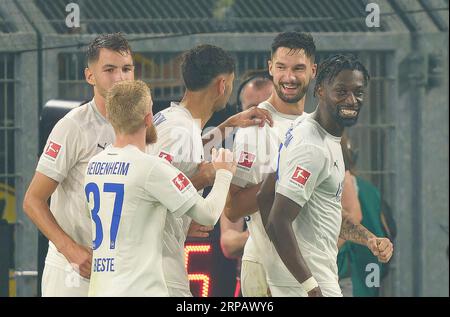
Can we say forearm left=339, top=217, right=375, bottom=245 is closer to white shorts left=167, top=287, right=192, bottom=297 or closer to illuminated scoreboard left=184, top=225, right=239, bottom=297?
illuminated scoreboard left=184, top=225, right=239, bottom=297

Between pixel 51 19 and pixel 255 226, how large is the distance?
3.85 meters

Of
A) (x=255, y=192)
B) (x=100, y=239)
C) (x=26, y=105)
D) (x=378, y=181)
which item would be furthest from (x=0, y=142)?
(x=100, y=239)

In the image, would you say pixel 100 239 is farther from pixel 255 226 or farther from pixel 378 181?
pixel 378 181

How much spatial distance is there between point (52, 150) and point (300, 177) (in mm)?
1263

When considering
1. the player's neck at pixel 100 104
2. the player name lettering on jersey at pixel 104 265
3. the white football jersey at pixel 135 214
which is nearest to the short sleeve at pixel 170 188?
the white football jersey at pixel 135 214

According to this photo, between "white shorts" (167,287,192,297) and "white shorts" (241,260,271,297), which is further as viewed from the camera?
"white shorts" (241,260,271,297)

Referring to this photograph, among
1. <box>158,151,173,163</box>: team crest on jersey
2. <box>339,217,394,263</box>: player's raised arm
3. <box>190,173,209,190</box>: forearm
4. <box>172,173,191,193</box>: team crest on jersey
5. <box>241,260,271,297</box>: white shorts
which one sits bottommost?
<box>241,260,271,297</box>: white shorts

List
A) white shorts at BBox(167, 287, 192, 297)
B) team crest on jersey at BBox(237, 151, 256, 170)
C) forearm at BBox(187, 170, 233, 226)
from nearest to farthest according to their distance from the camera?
forearm at BBox(187, 170, 233, 226) → white shorts at BBox(167, 287, 192, 297) → team crest on jersey at BBox(237, 151, 256, 170)

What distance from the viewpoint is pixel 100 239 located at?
873cm

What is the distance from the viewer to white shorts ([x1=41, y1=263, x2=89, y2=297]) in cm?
945

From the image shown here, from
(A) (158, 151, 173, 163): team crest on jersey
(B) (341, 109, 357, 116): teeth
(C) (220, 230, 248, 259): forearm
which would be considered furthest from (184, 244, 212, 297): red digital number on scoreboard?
(B) (341, 109, 357, 116): teeth

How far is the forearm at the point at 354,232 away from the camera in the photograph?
32.7 ft

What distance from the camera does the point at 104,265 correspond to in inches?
343

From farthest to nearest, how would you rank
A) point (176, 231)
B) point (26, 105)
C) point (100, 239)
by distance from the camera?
point (26, 105) → point (176, 231) → point (100, 239)
